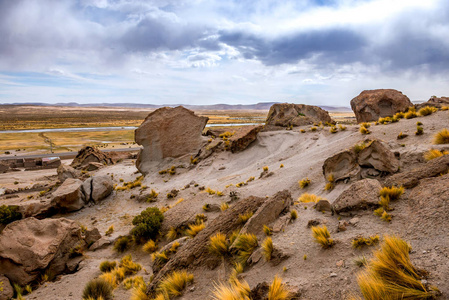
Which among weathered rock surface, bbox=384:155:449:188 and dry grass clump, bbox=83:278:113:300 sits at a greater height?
weathered rock surface, bbox=384:155:449:188

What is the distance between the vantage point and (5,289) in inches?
357

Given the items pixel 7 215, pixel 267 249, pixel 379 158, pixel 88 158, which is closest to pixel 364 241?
pixel 267 249

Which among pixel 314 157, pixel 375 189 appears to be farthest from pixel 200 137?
pixel 375 189

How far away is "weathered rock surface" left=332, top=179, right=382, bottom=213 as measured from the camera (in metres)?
6.93

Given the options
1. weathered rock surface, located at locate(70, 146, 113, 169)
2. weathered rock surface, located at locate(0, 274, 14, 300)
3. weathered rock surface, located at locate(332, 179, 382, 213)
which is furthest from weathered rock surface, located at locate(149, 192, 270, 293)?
weathered rock surface, located at locate(70, 146, 113, 169)

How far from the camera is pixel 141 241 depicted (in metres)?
12.5

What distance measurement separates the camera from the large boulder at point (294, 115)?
87.2ft

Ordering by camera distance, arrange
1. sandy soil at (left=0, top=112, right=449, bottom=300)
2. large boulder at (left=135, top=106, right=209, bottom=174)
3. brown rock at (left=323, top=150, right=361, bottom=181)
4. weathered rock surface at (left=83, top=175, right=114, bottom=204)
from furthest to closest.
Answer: large boulder at (left=135, top=106, right=209, bottom=174)
weathered rock surface at (left=83, top=175, right=114, bottom=204)
brown rock at (left=323, top=150, right=361, bottom=181)
sandy soil at (left=0, top=112, right=449, bottom=300)

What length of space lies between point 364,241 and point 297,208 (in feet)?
11.0

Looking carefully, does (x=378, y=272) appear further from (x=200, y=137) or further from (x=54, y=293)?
(x=200, y=137)

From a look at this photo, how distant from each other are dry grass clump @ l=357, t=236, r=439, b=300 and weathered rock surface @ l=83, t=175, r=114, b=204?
19531mm

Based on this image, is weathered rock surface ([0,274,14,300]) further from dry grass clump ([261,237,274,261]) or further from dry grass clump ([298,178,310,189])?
dry grass clump ([298,178,310,189])

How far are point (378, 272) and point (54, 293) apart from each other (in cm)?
1016

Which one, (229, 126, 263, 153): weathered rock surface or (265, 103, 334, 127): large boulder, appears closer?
(229, 126, 263, 153): weathered rock surface
